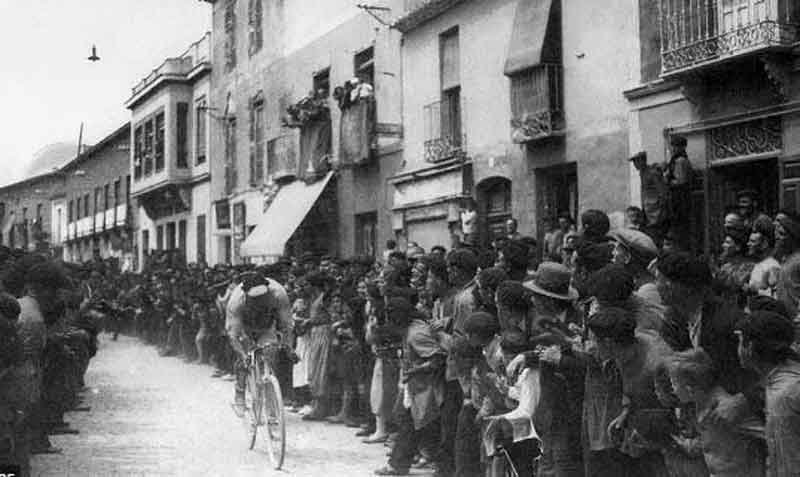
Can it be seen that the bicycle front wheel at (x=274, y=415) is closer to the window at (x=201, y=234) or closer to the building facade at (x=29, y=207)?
the window at (x=201, y=234)

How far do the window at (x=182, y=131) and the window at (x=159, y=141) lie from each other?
1.36 meters

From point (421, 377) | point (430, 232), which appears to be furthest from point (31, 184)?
point (421, 377)

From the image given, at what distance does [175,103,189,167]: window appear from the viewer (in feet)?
113

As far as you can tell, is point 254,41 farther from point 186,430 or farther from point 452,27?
point 186,430

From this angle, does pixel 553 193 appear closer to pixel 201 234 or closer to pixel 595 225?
pixel 595 225

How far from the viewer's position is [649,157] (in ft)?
41.1

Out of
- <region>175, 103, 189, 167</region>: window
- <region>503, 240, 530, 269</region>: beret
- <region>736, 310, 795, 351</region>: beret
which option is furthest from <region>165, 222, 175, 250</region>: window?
<region>736, 310, 795, 351</region>: beret

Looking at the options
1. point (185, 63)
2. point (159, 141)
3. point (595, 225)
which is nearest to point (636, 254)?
point (595, 225)

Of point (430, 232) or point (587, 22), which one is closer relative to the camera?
point (587, 22)

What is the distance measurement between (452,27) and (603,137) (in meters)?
4.93

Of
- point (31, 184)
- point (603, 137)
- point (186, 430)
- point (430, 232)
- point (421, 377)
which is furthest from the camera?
point (31, 184)

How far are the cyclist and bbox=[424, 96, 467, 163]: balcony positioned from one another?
737 cm

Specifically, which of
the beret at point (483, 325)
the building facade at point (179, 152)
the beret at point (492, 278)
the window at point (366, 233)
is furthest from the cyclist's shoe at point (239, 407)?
the building facade at point (179, 152)

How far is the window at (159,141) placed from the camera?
35.9 meters
